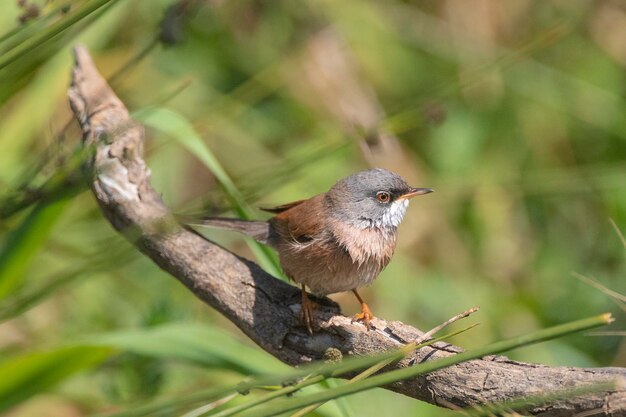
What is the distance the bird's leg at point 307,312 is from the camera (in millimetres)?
3205

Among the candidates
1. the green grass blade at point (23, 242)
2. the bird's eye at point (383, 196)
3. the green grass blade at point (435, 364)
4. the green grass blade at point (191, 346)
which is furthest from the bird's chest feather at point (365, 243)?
the green grass blade at point (435, 364)

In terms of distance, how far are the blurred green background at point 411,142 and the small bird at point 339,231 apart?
39.0 inches

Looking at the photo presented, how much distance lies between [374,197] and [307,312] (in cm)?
83

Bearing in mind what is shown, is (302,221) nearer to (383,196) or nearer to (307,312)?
(383,196)

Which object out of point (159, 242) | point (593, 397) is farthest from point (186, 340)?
point (593, 397)

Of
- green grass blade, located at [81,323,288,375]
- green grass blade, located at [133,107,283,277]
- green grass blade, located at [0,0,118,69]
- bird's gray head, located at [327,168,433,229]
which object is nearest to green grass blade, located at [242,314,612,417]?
green grass blade, located at [81,323,288,375]

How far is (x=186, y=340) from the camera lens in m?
2.73

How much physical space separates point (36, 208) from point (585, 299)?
354 cm

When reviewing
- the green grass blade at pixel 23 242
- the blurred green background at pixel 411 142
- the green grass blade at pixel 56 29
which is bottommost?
the blurred green background at pixel 411 142

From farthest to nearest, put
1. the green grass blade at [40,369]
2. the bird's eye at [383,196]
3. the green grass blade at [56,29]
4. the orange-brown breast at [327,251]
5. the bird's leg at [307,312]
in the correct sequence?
the bird's eye at [383,196]
the orange-brown breast at [327,251]
the bird's leg at [307,312]
the green grass blade at [40,369]
the green grass blade at [56,29]

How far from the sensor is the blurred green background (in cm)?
495

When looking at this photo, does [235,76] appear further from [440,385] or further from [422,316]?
[440,385]

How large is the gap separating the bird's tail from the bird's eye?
515mm

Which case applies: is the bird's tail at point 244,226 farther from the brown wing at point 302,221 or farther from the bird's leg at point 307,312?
the bird's leg at point 307,312
